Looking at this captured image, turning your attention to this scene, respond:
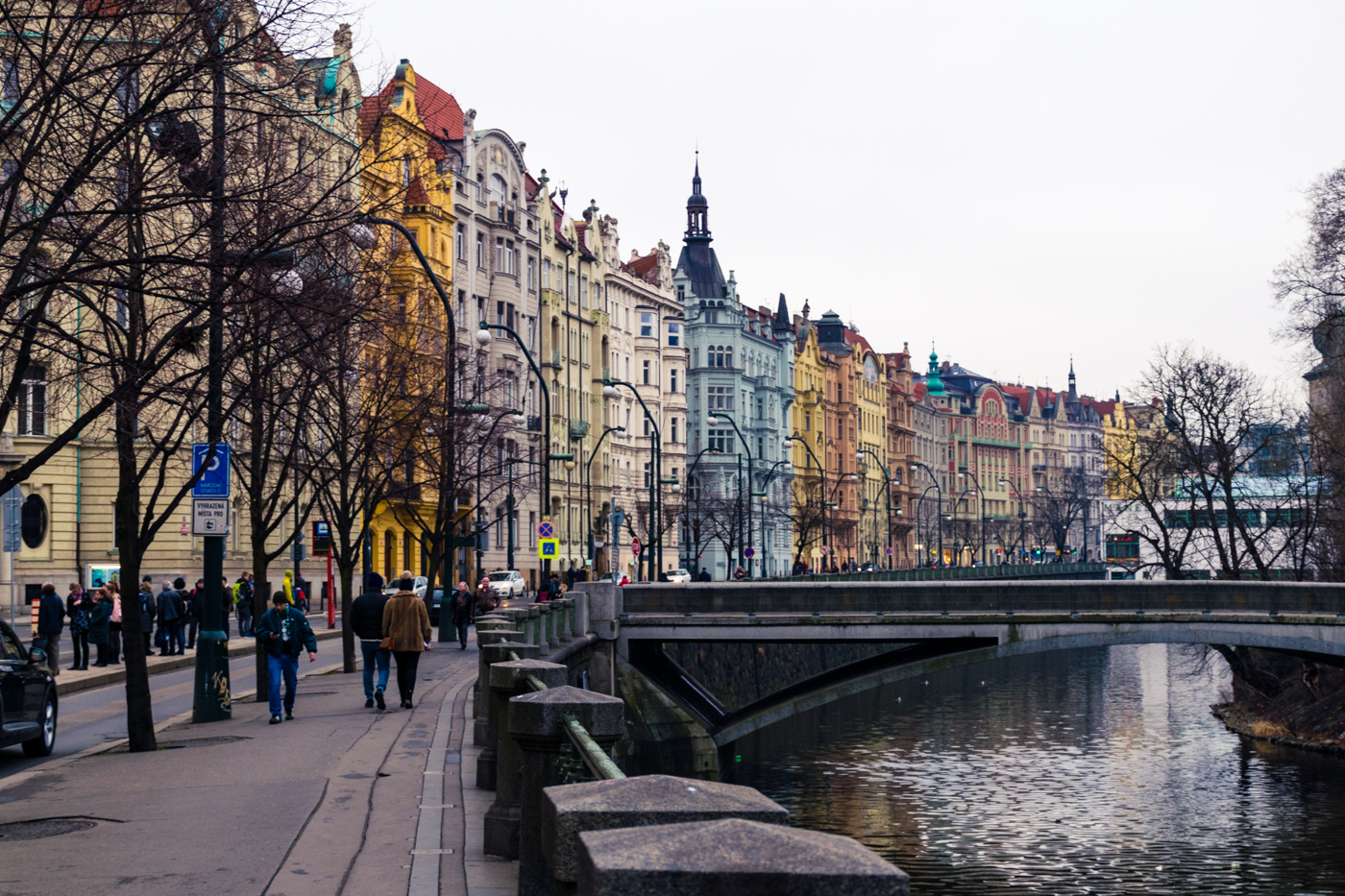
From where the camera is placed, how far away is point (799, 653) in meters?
56.8

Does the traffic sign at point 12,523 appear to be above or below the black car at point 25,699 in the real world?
above

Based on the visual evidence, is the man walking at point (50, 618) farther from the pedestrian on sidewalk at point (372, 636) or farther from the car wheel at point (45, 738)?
the car wheel at point (45, 738)

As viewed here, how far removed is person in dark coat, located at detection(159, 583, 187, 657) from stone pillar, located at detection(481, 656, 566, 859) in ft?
77.8

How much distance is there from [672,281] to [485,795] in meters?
104

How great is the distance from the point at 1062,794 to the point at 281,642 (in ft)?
66.6

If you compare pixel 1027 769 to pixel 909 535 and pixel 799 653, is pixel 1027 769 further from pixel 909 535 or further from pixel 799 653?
pixel 909 535

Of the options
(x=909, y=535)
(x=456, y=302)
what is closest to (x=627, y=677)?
(x=456, y=302)

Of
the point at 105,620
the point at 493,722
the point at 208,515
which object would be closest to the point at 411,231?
the point at 105,620

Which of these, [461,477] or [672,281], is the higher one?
[672,281]

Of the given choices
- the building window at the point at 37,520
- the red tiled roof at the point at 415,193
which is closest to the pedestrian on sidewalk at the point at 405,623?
the red tiled roof at the point at 415,193

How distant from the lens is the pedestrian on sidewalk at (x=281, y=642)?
19812mm

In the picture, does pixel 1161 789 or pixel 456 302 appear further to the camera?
pixel 456 302

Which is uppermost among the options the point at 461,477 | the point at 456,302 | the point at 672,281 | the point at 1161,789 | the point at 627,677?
the point at 672,281

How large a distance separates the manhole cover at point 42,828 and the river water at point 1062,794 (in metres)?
15.4
